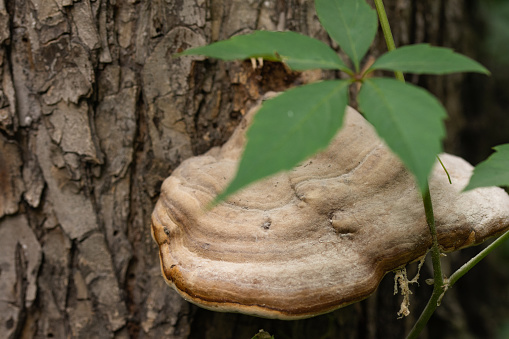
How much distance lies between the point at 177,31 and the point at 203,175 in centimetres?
76

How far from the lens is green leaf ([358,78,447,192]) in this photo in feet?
2.96

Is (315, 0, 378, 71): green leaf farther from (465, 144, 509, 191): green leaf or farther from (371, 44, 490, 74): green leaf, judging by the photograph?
(465, 144, 509, 191): green leaf

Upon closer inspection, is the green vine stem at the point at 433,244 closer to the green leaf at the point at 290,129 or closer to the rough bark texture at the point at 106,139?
the green leaf at the point at 290,129

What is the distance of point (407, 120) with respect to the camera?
96 cm

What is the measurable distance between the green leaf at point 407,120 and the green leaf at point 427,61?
8 cm

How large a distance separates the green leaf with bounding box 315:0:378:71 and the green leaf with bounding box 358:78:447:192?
0.18 m

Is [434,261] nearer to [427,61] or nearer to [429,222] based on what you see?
[429,222]

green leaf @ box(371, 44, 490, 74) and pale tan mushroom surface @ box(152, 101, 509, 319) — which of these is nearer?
green leaf @ box(371, 44, 490, 74)

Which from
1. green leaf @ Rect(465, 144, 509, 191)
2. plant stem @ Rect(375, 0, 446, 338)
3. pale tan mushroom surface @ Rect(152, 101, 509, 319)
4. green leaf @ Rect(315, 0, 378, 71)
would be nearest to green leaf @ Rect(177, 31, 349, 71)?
green leaf @ Rect(315, 0, 378, 71)

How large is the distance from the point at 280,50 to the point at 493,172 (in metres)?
0.72

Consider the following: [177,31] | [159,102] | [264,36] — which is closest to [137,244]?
[159,102]

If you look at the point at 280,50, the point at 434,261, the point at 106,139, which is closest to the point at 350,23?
the point at 280,50

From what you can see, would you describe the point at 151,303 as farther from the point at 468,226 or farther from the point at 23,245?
the point at 468,226

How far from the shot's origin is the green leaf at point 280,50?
1.10 metres
